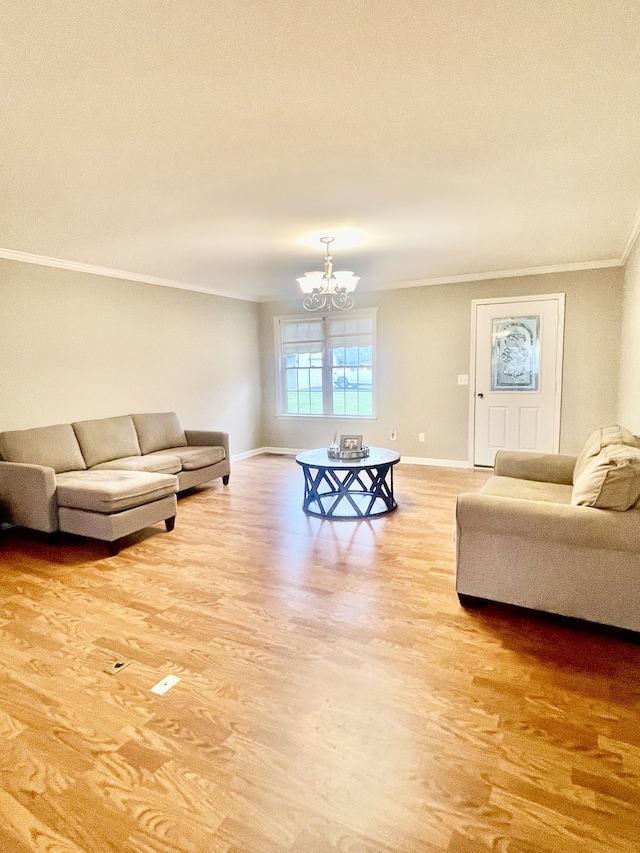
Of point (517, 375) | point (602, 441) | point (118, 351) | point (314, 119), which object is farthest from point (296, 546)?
point (517, 375)

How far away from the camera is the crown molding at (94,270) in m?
4.14

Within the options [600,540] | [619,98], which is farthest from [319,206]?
[600,540]

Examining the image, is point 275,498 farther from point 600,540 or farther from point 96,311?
point 600,540

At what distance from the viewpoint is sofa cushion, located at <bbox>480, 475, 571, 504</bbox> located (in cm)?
296

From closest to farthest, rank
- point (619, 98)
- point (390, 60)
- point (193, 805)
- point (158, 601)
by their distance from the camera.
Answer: point (193, 805)
point (390, 60)
point (619, 98)
point (158, 601)

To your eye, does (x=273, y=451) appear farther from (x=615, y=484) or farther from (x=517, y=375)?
(x=615, y=484)

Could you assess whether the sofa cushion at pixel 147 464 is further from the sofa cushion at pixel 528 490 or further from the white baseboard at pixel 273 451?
the sofa cushion at pixel 528 490

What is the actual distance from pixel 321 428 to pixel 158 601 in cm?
457

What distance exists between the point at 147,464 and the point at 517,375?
14.3 ft

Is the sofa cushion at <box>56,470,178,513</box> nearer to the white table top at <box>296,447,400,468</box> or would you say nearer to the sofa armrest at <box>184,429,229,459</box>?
the white table top at <box>296,447,400,468</box>

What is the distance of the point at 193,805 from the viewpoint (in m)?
1.45

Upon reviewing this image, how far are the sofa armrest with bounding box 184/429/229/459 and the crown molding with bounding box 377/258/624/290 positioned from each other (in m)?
2.96

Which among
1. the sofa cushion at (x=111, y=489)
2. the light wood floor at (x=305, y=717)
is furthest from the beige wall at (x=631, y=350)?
the sofa cushion at (x=111, y=489)

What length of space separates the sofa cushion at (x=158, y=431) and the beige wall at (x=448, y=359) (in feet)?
7.24
